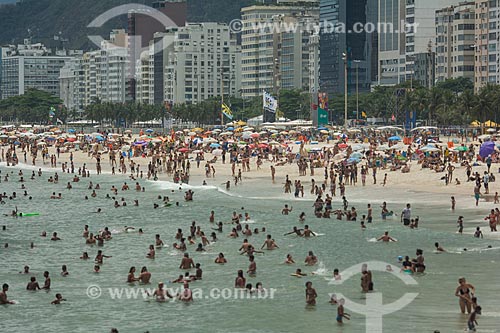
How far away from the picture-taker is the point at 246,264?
1512 inches

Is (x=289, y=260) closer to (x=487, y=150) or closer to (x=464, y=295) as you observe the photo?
(x=464, y=295)

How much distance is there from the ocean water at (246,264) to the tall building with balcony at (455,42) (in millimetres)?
91117

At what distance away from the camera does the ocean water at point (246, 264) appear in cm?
2962

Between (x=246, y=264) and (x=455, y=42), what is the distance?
118 metres

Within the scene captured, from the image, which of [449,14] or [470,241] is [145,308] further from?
[449,14]

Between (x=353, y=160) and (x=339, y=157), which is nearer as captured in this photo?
(x=353, y=160)

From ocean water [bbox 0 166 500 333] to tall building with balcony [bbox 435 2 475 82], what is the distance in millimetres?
91117

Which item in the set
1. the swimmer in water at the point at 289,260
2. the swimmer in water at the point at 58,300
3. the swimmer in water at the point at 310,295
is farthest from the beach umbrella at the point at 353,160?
the swimmer in water at the point at 58,300

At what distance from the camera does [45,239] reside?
154 feet

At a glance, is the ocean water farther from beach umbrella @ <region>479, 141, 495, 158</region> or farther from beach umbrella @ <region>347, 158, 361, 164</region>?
beach umbrella @ <region>479, 141, 495, 158</region>

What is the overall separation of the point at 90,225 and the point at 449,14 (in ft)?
360

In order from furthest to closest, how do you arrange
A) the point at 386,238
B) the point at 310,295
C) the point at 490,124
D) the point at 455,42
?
the point at 455,42 → the point at 490,124 → the point at 386,238 → the point at 310,295

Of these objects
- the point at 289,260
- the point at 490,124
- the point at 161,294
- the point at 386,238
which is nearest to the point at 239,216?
the point at 386,238

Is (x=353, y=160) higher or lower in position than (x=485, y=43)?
lower
